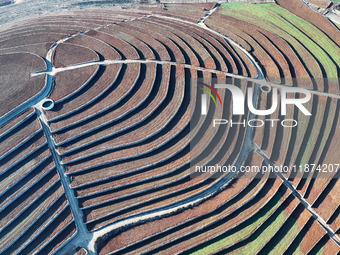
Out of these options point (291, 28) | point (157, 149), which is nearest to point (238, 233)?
point (157, 149)

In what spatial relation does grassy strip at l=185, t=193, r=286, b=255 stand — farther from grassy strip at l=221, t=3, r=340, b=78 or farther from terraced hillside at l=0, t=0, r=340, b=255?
grassy strip at l=221, t=3, r=340, b=78

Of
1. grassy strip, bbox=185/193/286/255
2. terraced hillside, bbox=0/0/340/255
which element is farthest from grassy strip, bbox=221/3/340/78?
grassy strip, bbox=185/193/286/255

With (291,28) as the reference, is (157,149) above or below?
below

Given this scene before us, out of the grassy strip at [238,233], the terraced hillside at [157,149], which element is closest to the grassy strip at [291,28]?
the terraced hillside at [157,149]

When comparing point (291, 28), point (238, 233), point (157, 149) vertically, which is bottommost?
point (238, 233)

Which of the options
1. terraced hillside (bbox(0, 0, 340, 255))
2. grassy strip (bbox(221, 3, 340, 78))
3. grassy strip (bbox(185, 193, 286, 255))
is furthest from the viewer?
grassy strip (bbox(221, 3, 340, 78))

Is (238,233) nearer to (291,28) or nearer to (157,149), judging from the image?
(157,149)

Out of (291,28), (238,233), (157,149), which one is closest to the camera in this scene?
(238,233)

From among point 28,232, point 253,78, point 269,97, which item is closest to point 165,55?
point 253,78

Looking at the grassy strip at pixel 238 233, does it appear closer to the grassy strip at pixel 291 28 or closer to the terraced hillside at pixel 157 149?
the terraced hillside at pixel 157 149
